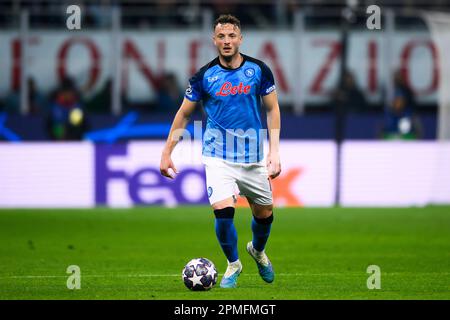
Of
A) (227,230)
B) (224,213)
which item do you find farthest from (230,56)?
(227,230)

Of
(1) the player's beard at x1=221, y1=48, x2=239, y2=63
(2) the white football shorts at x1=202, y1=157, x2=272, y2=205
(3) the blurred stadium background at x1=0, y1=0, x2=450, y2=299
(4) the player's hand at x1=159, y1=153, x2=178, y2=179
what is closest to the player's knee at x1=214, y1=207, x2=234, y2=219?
(2) the white football shorts at x1=202, y1=157, x2=272, y2=205

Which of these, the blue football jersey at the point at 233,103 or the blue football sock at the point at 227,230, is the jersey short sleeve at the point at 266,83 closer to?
the blue football jersey at the point at 233,103

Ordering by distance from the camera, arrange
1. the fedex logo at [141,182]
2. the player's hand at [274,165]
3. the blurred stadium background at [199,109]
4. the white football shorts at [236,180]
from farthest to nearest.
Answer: the blurred stadium background at [199,109] < the fedex logo at [141,182] < the white football shorts at [236,180] < the player's hand at [274,165]

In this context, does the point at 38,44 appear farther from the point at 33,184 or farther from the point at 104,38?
the point at 33,184

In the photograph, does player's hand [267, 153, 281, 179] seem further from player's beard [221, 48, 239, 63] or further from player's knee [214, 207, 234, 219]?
player's beard [221, 48, 239, 63]

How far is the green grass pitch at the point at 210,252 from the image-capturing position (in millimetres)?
10375

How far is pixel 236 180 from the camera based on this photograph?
10633mm

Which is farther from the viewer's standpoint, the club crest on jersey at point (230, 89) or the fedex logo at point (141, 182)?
the fedex logo at point (141, 182)

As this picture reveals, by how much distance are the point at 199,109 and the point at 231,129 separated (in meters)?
12.4

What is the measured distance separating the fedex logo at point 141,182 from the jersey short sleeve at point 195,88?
412 inches

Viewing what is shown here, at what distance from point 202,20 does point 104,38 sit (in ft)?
6.37

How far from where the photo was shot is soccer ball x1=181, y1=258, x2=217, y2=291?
10266 mm

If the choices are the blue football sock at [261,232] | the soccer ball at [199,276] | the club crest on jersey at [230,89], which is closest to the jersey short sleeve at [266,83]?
the club crest on jersey at [230,89]
